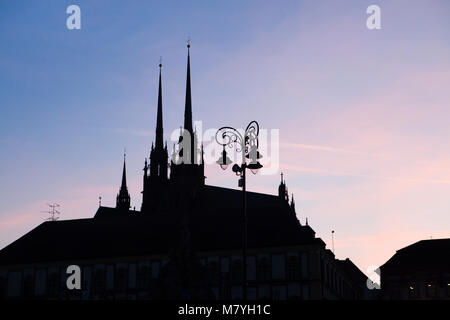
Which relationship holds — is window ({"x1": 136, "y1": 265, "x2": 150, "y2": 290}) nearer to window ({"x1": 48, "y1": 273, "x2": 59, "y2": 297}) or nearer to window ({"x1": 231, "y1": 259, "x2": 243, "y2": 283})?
window ({"x1": 231, "y1": 259, "x2": 243, "y2": 283})

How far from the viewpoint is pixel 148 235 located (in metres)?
79.3

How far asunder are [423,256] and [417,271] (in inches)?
101

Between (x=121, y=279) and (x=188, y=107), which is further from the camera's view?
(x=188, y=107)

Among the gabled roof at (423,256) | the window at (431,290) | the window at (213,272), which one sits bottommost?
the window at (431,290)

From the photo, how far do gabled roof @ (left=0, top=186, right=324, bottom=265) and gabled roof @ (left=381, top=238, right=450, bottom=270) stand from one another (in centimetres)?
2033

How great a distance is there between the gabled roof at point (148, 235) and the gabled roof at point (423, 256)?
20.3m

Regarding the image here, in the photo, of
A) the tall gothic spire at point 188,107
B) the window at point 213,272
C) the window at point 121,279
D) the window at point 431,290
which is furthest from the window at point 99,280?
the window at point 431,290

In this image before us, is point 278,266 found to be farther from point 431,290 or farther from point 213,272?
point 431,290

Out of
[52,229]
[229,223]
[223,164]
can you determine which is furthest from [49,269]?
[223,164]

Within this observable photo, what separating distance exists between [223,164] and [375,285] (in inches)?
3069

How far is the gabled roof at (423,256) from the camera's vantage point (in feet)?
293

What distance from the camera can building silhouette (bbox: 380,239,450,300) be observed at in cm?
8725

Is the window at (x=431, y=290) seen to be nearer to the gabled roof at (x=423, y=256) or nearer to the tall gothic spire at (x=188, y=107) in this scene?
the gabled roof at (x=423, y=256)

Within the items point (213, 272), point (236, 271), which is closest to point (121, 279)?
point (213, 272)
